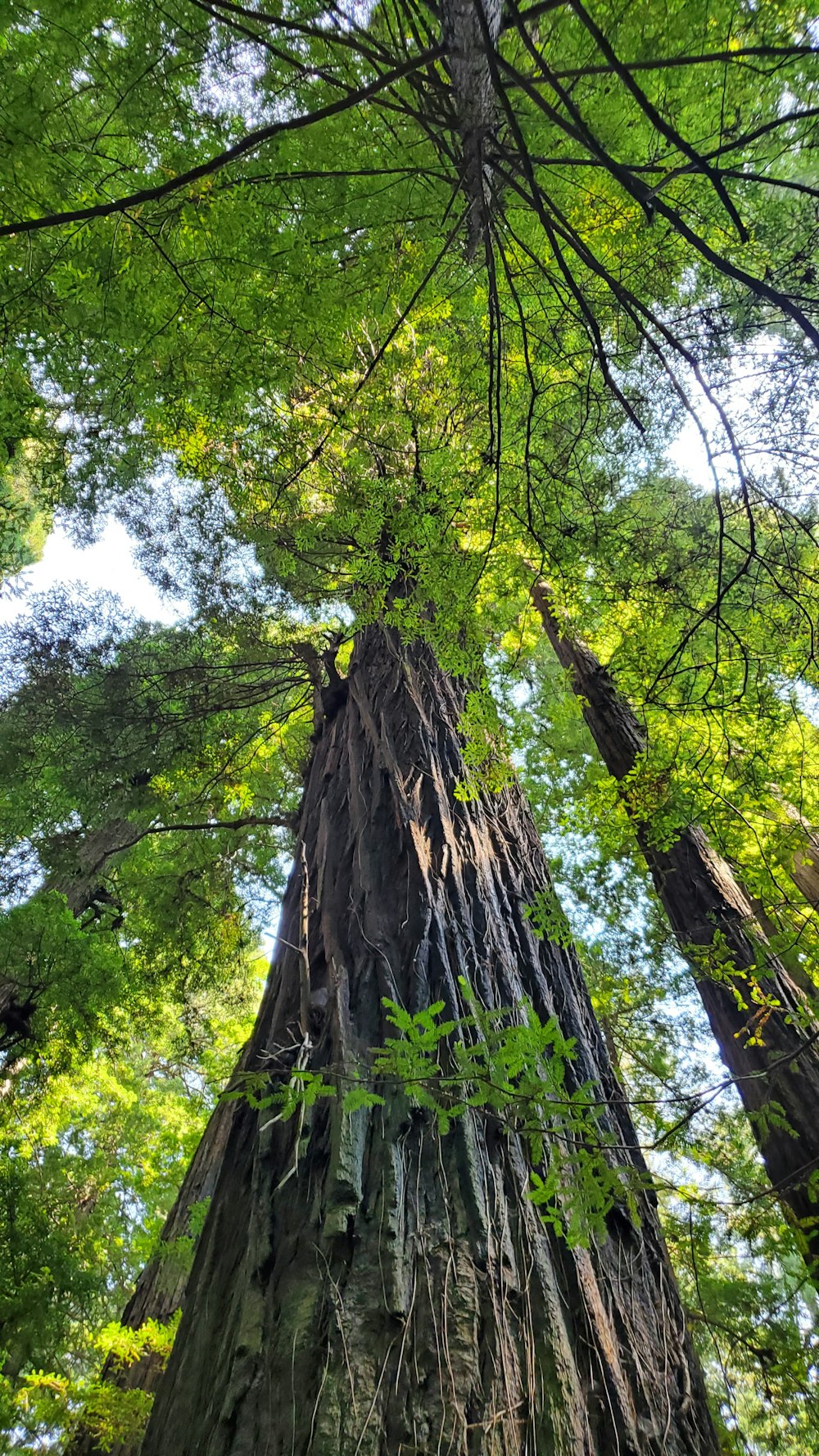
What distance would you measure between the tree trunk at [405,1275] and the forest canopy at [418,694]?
1cm

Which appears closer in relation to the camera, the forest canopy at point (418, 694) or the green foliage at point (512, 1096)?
the green foliage at point (512, 1096)

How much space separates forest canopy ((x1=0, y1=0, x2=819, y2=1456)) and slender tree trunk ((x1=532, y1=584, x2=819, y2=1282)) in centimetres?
4

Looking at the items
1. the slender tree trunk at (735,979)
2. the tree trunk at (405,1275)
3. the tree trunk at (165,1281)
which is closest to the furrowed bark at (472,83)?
the tree trunk at (405,1275)

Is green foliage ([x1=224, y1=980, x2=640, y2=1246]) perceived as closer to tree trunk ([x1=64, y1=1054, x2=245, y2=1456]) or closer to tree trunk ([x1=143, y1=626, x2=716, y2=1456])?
tree trunk ([x1=143, y1=626, x2=716, y2=1456])

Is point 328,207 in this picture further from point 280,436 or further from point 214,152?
point 280,436

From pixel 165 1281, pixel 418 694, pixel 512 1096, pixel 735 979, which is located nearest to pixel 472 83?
pixel 418 694

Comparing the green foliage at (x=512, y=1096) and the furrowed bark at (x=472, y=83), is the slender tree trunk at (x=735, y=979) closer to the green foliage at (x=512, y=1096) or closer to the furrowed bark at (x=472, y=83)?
the green foliage at (x=512, y=1096)

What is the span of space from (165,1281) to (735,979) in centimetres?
439

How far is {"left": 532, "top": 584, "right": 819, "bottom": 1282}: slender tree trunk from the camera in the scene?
125 inches

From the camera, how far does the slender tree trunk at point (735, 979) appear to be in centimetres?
→ 319

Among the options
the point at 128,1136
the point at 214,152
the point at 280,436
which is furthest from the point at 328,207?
the point at 128,1136

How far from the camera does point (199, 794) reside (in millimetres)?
5906

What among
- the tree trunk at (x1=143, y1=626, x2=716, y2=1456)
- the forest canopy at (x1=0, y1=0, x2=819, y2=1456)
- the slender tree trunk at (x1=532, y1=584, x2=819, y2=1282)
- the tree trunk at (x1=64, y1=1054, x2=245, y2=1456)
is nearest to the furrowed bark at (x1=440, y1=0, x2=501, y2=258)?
the forest canopy at (x1=0, y1=0, x2=819, y2=1456)

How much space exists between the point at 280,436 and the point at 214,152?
1.33 meters
